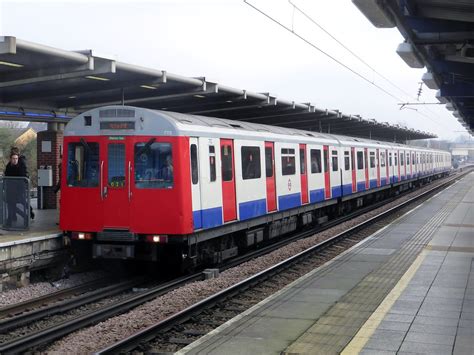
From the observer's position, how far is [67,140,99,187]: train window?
33.6 ft

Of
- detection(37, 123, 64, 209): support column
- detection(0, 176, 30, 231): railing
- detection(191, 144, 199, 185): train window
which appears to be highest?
detection(37, 123, 64, 209): support column

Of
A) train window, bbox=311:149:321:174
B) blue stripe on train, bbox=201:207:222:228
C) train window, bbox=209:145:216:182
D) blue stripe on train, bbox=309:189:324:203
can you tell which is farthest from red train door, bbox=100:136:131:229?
train window, bbox=311:149:321:174

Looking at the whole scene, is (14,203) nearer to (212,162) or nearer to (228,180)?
(212,162)

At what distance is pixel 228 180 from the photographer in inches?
447

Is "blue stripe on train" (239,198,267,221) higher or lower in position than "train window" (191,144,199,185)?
lower

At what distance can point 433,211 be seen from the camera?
69.4 feet

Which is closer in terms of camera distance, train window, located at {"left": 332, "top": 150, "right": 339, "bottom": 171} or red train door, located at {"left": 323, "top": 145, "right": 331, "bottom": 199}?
red train door, located at {"left": 323, "top": 145, "right": 331, "bottom": 199}

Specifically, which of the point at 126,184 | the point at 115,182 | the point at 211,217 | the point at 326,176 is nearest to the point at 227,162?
the point at 211,217

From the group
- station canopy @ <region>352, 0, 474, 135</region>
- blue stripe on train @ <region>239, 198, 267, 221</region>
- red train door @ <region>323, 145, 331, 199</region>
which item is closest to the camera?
station canopy @ <region>352, 0, 474, 135</region>

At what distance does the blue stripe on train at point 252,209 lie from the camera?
12.0 meters

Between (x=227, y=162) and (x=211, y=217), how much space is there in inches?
51.7

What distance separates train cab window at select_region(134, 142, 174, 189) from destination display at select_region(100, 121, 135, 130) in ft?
1.26

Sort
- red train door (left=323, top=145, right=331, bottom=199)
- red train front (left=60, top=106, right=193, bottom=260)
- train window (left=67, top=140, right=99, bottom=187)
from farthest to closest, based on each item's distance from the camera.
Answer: red train door (left=323, top=145, right=331, bottom=199) → train window (left=67, top=140, right=99, bottom=187) → red train front (left=60, top=106, right=193, bottom=260)

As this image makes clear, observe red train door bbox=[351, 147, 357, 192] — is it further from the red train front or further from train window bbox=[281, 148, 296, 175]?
the red train front
